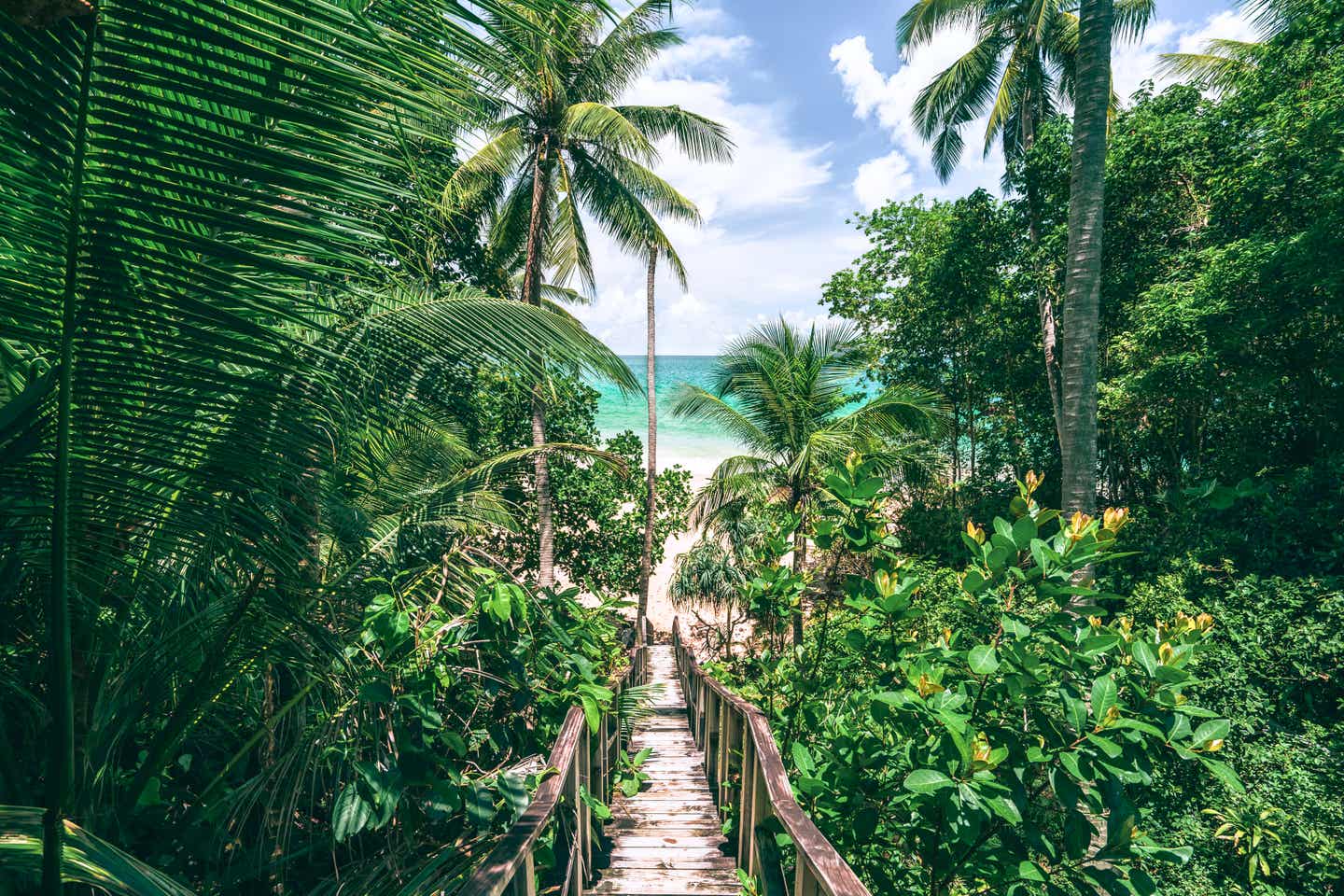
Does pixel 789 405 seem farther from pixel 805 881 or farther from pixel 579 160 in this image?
pixel 805 881

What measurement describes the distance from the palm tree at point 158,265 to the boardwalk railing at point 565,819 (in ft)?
2.55

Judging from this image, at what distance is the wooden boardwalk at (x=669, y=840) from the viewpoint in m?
2.68

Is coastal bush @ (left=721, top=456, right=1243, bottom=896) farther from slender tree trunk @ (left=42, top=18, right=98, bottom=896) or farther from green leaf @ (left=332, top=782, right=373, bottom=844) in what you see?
slender tree trunk @ (left=42, top=18, right=98, bottom=896)

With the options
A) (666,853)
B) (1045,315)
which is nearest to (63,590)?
(666,853)

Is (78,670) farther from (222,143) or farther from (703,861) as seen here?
(703,861)

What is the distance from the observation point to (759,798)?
2270 mm

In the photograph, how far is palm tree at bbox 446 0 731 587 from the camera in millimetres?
7820

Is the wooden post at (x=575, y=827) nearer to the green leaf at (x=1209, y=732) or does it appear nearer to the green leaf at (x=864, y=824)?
the green leaf at (x=864, y=824)

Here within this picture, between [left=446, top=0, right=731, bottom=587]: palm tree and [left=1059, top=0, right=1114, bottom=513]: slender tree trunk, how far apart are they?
16.2 ft

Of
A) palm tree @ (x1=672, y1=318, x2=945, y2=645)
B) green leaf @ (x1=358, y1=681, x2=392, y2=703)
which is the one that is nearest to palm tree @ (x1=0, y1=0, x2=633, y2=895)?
green leaf @ (x1=358, y1=681, x2=392, y2=703)

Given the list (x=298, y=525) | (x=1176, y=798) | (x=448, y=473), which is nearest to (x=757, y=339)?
(x=448, y=473)

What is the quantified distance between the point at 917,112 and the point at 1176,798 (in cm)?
1275

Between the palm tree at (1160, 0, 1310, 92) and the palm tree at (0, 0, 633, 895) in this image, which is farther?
the palm tree at (1160, 0, 1310, 92)

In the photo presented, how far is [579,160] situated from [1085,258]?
702 cm
